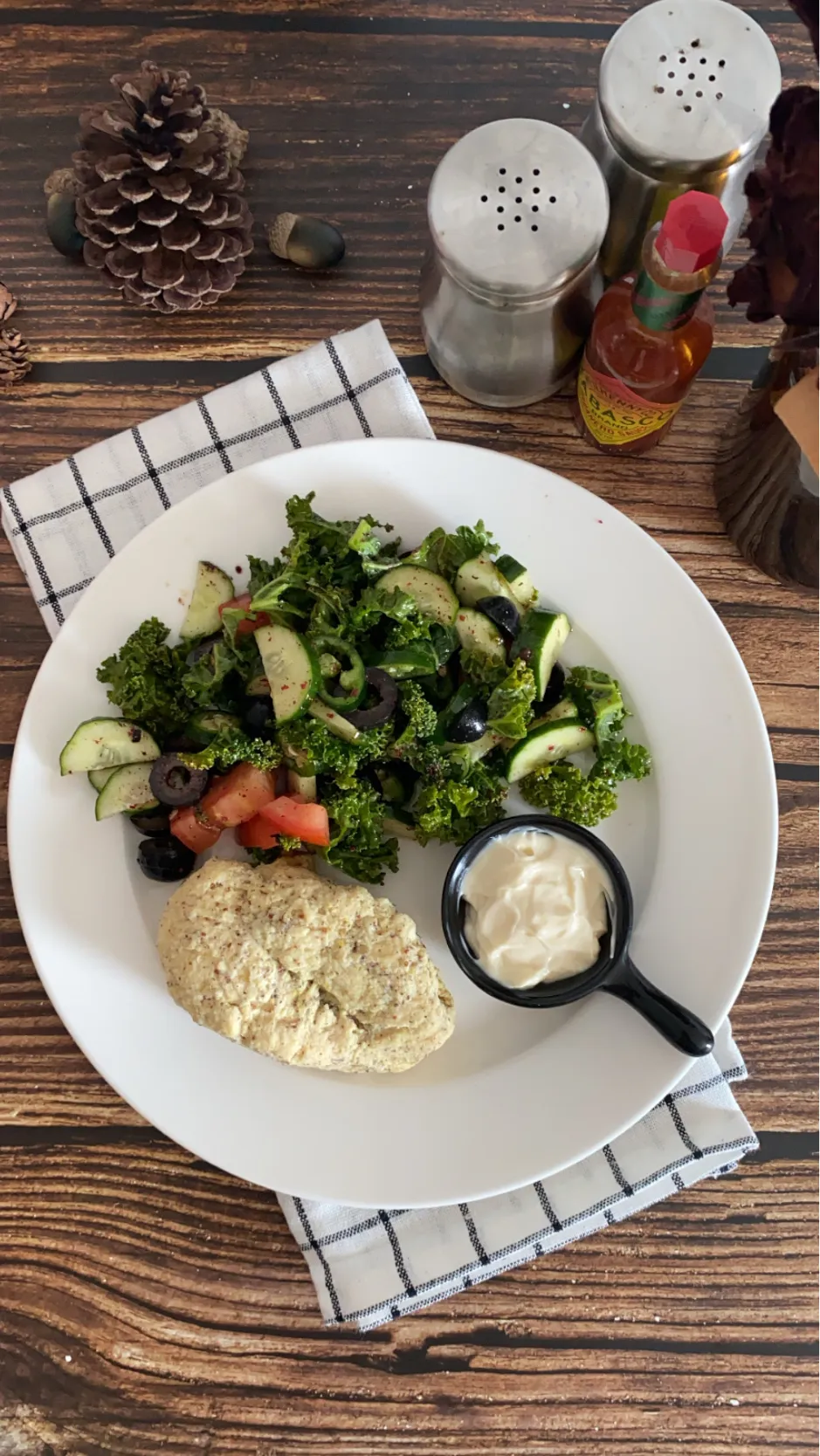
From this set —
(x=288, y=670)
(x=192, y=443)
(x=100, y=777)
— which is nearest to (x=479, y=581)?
(x=288, y=670)

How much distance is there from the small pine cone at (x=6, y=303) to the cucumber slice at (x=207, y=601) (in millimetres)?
850

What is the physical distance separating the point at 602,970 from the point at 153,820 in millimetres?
958

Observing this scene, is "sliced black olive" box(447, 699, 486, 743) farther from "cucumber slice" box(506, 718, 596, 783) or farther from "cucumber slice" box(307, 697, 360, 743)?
"cucumber slice" box(307, 697, 360, 743)

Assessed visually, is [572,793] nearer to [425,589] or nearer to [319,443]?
[425,589]

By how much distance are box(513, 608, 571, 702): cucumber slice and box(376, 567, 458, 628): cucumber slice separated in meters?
0.15

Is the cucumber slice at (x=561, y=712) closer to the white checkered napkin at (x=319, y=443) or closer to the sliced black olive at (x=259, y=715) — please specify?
the sliced black olive at (x=259, y=715)

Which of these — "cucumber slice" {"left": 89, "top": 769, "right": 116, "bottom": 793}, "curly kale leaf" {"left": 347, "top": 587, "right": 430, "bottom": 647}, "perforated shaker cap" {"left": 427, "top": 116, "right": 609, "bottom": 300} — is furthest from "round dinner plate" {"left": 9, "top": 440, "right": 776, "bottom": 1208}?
"perforated shaker cap" {"left": 427, "top": 116, "right": 609, "bottom": 300}

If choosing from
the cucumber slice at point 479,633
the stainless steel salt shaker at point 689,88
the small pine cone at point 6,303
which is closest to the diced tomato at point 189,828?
the cucumber slice at point 479,633

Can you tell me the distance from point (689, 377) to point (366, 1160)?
5.76ft

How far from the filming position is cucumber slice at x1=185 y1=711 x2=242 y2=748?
6.62 ft

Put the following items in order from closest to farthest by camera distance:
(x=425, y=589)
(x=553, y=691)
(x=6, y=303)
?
(x=425, y=589)
(x=553, y=691)
(x=6, y=303)

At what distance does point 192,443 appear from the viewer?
7.49 ft

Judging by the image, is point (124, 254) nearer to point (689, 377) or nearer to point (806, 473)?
point (689, 377)

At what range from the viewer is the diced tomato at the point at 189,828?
2.05 metres
